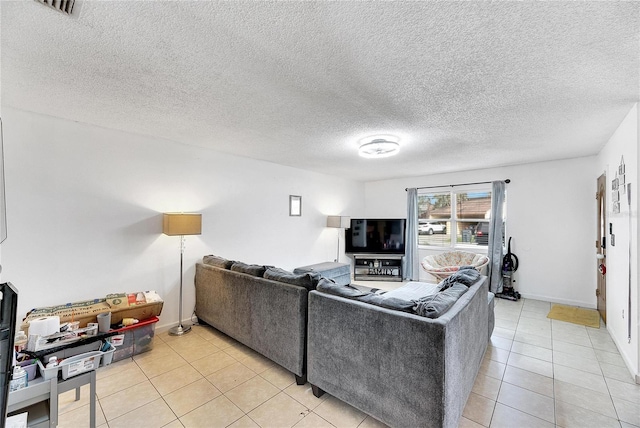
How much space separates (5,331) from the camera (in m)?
0.83

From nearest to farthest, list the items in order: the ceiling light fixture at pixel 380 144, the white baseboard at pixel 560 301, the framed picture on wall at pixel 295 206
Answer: the ceiling light fixture at pixel 380 144 → the white baseboard at pixel 560 301 → the framed picture on wall at pixel 295 206

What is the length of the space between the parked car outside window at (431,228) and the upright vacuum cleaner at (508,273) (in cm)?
129

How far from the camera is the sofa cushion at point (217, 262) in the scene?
3.30 m

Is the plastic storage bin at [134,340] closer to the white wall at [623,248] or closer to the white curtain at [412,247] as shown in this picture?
the white wall at [623,248]

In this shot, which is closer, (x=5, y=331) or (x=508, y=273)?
(x=5, y=331)

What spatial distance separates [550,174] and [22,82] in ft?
21.7

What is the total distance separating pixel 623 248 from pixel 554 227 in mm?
1958

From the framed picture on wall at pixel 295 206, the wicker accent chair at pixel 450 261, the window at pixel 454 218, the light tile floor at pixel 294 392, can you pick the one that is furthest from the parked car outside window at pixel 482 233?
the framed picture on wall at pixel 295 206

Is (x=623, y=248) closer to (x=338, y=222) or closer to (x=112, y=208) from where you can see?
(x=338, y=222)

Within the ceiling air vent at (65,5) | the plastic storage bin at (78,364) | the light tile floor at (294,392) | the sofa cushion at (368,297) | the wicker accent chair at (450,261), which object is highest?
the ceiling air vent at (65,5)

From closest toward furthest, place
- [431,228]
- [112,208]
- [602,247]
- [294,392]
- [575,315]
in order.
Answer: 1. [294,392]
2. [112,208]
3. [602,247]
4. [575,315]
5. [431,228]

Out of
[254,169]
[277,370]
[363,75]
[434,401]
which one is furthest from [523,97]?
[254,169]

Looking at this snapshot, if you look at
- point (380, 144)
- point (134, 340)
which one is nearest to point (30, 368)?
point (134, 340)

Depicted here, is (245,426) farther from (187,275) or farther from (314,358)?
(187,275)
